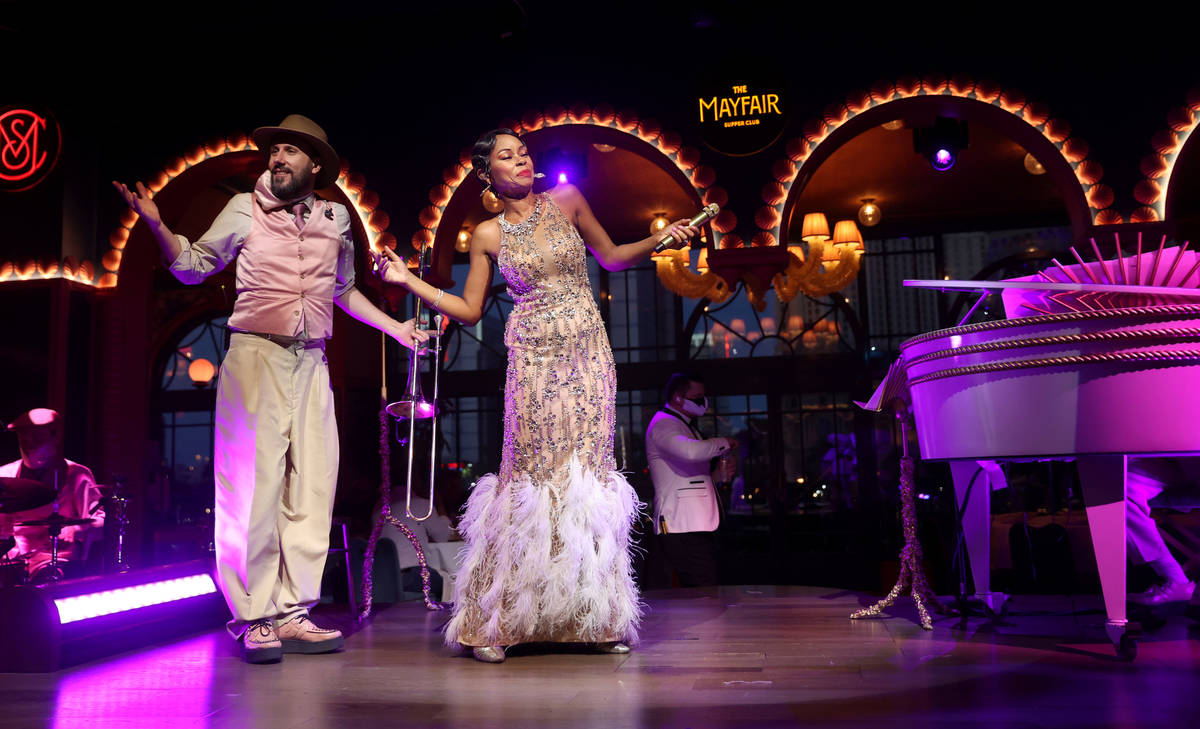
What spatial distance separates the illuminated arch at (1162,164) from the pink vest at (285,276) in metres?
4.13

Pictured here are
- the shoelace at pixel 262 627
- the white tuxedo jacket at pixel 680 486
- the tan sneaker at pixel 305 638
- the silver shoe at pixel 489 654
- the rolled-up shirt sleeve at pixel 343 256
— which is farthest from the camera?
the white tuxedo jacket at pixel 680 486

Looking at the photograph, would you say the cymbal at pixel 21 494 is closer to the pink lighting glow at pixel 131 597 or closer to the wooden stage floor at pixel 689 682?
the pink lighting glow at pixel 131 597

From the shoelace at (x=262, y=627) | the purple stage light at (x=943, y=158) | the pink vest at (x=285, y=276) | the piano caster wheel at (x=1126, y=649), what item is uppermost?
the purple stage light at (x=943, y=158)

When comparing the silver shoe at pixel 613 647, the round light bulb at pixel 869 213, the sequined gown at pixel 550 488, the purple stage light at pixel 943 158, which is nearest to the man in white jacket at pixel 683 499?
the purple stage light at pixel 943 158

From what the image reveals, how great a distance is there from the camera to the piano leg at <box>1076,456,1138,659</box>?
2787mm

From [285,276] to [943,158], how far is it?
433cm

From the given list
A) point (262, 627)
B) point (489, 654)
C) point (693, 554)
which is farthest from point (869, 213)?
point (262, 627)

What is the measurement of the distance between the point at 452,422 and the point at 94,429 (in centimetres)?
543

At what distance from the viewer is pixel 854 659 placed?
2.80 meters

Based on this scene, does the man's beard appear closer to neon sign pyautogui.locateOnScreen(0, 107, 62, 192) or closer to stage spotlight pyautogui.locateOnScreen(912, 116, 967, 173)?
neon sign pyautogui.locateOnScreen(0, 107, 62, 192)

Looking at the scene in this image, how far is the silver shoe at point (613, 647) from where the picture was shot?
9.88 feet

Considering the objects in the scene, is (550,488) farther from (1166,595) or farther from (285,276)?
(1166,595)

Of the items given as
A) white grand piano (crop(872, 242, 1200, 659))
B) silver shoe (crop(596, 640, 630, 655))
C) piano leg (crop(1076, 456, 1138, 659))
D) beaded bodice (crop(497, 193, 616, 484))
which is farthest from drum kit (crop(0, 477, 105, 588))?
piano leg (crop(1076, 456, 1138, 659))

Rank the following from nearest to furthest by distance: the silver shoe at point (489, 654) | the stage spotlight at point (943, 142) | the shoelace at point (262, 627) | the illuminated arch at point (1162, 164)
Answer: the silver shoe at point (489, 654) < the shoelace at point (262, 627) < the illuminated arch at point (1162, 164) < the stage spotlight at point (943, 142)
